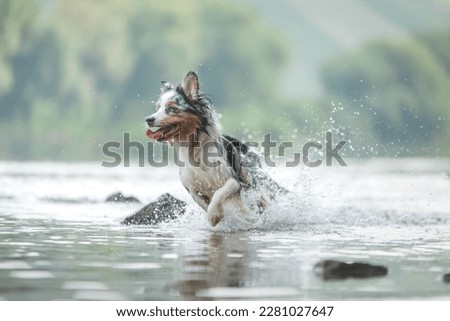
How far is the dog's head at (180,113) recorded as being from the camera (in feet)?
29.3

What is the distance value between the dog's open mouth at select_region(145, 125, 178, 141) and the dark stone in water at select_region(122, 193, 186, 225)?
1.02m

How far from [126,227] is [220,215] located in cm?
97

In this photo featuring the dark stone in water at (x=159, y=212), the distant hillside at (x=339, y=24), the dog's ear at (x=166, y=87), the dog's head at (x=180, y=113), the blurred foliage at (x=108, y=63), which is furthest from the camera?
the distant hillside at (x=339, y=24)

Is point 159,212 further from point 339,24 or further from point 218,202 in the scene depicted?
point 339,24

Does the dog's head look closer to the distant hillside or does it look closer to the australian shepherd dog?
the australian shepherd dog

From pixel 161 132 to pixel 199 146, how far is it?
0.39 meters

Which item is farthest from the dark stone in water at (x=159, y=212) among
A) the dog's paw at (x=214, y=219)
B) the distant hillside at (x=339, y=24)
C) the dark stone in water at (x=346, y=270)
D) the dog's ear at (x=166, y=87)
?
the distant hillside at (x=339, y=24)

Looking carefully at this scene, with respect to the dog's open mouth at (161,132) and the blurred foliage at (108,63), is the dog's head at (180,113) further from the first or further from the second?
the blurred foliage at (108,63)

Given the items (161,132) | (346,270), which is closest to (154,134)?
(161,132)

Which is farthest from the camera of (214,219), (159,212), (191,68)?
(191,68)

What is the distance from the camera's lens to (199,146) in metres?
9.09

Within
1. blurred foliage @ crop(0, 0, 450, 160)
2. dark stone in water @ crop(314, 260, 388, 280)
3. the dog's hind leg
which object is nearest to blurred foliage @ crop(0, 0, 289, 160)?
blurred foliage @ crop(0, 0, 450, 160)
